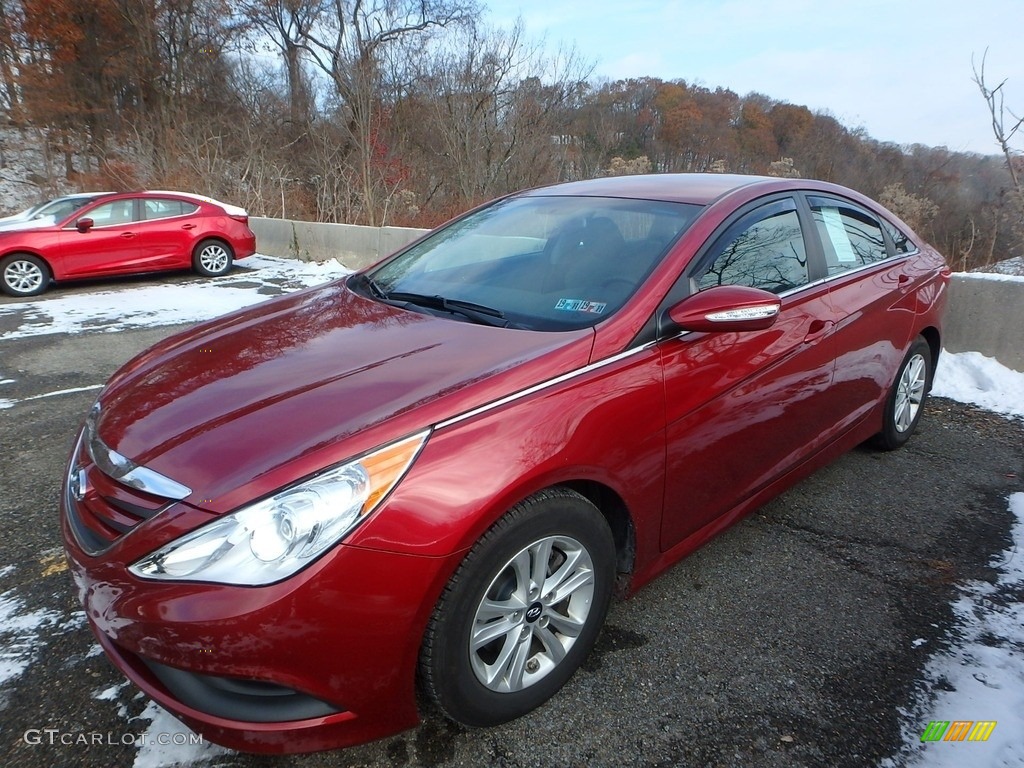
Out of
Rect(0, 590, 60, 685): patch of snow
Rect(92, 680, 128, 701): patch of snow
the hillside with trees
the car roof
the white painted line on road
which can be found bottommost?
Rect(92, 680, 128, 701): patch of snow

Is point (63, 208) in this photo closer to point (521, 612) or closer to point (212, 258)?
point (212, 258)

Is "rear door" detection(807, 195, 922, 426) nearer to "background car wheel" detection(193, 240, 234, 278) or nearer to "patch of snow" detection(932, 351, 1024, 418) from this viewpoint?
"patch of snow" detection(932, 351, 1024, 418)

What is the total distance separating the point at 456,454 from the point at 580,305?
0.88 meters

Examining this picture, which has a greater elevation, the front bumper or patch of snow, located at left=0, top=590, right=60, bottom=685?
the front bumper

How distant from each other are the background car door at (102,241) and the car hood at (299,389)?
335 inches

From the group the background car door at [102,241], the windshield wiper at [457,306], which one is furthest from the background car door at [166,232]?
the windshield wiper at [457,306]

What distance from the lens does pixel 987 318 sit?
5.14 metres

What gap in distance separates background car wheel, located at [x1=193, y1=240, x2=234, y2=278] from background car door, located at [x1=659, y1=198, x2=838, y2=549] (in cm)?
994

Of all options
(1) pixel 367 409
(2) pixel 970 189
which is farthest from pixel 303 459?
(2) pixel 970 189

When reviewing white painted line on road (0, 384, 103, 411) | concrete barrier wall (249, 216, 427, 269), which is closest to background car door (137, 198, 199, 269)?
concrete barrier wall (249, 216, 427, 269)

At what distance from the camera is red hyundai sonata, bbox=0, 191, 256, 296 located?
30.6 feet

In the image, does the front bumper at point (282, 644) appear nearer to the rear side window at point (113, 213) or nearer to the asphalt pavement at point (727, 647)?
the asphalt pavement at point (727, 647)

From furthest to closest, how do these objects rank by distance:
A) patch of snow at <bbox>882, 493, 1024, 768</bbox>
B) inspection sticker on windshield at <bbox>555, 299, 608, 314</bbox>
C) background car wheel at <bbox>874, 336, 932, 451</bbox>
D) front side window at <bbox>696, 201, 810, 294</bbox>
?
background car wheel at <bbox>874, 336, 932, 451</bbox> < front side window at <bbox>696, 201, 810, 294</bbox> < inspection sticker on windshield at <bbox>555, 299, 608, 314</bbox> < patch of snow at <bbox>882, 493, 1024, 768</bbox>

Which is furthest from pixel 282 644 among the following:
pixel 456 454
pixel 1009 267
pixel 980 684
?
pixel 1009 267
